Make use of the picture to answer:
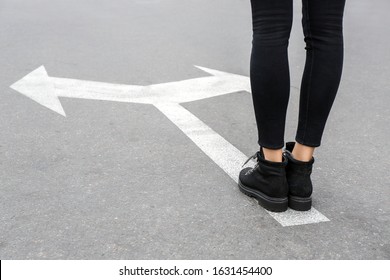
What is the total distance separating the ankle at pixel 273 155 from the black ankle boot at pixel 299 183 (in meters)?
0.05

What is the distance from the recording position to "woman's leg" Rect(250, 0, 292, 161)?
7.74 ft

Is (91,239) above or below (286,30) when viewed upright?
below

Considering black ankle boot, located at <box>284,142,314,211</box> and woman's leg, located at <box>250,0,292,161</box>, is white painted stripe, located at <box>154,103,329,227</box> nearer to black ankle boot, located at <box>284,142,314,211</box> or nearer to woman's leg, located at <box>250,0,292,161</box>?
black ankle boot, located at <box>284,142,314,211</box>

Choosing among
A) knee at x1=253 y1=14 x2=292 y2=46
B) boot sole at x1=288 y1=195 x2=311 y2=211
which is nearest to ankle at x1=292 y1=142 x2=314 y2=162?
boot sole at x1=288 y1=195 x2=311 y2=211

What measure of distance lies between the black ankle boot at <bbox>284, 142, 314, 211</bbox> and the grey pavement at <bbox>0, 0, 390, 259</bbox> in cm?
14

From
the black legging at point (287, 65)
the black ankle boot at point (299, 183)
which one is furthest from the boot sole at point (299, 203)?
the black legging at point (287, 65)

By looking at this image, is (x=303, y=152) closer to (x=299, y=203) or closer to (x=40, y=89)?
(x=299, y=203)

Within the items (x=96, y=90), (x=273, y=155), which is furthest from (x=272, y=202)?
(x=96, y=90)

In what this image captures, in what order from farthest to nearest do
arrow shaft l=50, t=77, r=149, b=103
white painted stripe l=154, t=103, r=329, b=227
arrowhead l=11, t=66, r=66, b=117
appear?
arrow shaft l=50, t=77, r=149, b=103 < arrowhead l=11, t=66, r=66, b=117 < white painted stripe l=154, t=103, r=329, b=227

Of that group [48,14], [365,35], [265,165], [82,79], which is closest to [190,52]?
[82,79]

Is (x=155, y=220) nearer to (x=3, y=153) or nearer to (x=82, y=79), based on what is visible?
(x=3, y=153)

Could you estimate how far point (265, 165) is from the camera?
8.57 ft

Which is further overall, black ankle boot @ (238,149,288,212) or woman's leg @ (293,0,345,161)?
black ankle boot @ (238,149,288,212)

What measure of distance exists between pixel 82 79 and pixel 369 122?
226 centimetres
